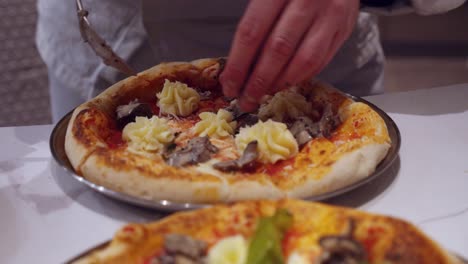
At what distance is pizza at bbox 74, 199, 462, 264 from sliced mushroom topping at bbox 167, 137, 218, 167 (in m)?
0.31

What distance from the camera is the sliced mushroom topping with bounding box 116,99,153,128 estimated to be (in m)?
1.51

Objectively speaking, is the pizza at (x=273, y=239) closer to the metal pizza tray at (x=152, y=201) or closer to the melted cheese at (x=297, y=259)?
the melted cheese at (x=297, y=259)

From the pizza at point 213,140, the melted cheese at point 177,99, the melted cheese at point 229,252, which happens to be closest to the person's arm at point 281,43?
the pizza at point 213,140

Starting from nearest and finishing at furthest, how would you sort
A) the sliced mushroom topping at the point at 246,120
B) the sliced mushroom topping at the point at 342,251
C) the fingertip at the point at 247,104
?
the sliced mushroom topping at the point at 342,251 → the fingertip at the point at 247,104 → the sliced mushroom topping at the point at 246,120

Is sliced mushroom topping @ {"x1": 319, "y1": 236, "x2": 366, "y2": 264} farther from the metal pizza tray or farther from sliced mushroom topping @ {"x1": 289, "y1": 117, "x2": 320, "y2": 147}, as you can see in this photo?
sliced mushroom topping @ {"x1": 289, "y1": 117, "x2": 320, "y2": 147}

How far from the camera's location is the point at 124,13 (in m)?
1.77

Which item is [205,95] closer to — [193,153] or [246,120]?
[246,120]

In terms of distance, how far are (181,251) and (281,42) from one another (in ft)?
1.82

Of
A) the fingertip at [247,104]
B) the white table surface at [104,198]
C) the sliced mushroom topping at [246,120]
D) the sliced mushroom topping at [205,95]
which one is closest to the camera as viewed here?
the white table surface at [104,198]

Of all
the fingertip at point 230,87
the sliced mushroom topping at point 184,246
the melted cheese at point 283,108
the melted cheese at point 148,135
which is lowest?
the melted cheese at point 283,108

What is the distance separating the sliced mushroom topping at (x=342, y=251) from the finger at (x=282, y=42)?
52 cm

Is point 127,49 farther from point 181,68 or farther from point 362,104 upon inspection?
point 362,104

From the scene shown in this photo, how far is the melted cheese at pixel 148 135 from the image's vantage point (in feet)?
4.51

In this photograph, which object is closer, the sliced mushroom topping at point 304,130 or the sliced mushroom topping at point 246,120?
the sliced mushroom topping at point 304,130
